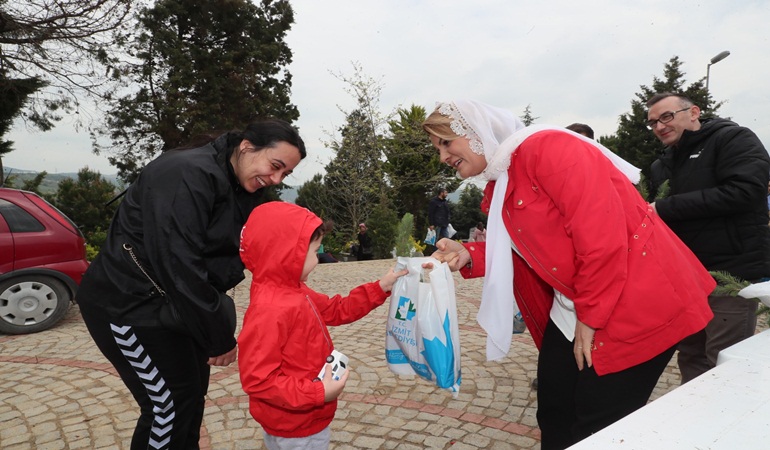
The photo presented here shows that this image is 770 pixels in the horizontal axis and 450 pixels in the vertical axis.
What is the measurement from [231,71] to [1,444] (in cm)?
2037

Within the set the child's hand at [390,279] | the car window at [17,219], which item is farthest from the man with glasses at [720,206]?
the car window at [17,219]

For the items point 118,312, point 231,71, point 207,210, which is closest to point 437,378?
point 207,210

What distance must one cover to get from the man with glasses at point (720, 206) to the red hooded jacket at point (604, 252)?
1.09m

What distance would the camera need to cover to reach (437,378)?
234 centimetres

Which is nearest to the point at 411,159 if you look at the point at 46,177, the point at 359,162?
the point at 359,162

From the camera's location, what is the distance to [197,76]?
67.5ft

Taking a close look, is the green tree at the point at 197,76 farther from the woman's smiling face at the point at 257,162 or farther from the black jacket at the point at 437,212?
the woman's smiling face at the point at 257,162

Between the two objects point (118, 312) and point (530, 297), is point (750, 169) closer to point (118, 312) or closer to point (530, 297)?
point (530, 297)

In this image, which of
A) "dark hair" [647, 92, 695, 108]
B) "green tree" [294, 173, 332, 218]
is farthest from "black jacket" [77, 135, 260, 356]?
"green tree" [294, 173, 332, 218]

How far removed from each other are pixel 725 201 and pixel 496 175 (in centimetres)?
165

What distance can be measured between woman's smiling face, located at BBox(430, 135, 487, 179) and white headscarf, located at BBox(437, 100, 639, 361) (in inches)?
0.9

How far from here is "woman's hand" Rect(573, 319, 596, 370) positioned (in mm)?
1863

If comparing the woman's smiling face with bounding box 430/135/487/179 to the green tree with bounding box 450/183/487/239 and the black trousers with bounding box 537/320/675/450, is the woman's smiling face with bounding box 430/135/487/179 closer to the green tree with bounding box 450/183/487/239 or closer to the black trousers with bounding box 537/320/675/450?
the black trousers with bounding box 537/320/675/450

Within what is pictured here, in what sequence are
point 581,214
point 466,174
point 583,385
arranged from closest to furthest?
point 581,214 → point 583,385 → point 466,174
